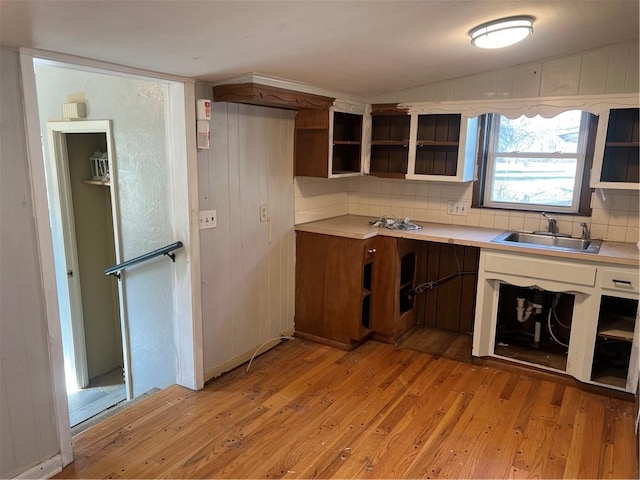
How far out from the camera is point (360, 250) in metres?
3.30

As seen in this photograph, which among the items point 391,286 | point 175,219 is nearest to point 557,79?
point 391,286

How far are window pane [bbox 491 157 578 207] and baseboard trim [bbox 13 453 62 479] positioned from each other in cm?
330

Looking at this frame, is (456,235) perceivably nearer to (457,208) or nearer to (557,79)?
(457,208)

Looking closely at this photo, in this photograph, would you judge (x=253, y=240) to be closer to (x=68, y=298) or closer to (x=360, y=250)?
(x=360, y=250)

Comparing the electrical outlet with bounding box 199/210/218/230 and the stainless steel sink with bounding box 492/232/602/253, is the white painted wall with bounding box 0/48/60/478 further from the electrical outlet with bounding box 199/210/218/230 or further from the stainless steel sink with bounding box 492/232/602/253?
the stainless steel sink with bounding box 492/232/602/253

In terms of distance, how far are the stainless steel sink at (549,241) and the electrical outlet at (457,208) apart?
41 cm

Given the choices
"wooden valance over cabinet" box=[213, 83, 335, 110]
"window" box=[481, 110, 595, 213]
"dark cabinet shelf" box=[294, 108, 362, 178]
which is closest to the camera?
"wooden valance over cabinet" box=[213, 83, 335, 110]

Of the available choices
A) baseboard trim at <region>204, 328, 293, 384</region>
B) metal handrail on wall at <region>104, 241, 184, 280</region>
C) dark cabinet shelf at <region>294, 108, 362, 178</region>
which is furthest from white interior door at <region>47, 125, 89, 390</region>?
dark cabinet shelf at <region>294, 108, 362, 178</region>

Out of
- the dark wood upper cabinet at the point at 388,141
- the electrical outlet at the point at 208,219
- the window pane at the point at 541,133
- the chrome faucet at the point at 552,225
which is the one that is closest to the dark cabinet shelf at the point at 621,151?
the window pane at the point at 541,133

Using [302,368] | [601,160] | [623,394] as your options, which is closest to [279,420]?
[302,368]

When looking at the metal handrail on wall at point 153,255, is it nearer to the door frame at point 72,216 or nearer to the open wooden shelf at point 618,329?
the door frame at point 72,216

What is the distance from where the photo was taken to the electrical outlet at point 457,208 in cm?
365

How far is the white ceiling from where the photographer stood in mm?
1612

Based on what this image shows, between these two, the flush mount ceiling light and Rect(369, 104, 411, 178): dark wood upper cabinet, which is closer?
the flush mount ceiling light
